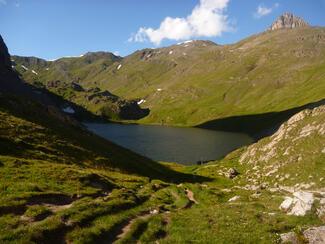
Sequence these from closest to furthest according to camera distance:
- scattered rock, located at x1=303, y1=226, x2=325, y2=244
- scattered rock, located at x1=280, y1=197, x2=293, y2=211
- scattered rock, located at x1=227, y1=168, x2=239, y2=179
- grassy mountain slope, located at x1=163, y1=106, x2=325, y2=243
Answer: scattered rock, located at x1=303, y1=226, x2=325, y2=244 < grassy mountain slope, located at x1=163, y1=106, x2=325, y2=243 < scattered rock, located at x1=280, y1=197, x2=293, y2=211 < scattered rock, located at x1=227, y1=168, x2=239, y2=179

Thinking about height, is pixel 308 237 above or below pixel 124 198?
above

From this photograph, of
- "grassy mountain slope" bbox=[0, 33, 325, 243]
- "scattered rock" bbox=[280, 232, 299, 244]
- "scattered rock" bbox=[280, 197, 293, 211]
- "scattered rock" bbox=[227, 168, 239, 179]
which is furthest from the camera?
"scattered rock" bbox=[227, 168, 239, 179]

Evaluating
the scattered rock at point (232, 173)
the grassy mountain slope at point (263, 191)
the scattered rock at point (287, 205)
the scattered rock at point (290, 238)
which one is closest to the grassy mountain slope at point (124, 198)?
the grassy mountain slope at point (263, 191)

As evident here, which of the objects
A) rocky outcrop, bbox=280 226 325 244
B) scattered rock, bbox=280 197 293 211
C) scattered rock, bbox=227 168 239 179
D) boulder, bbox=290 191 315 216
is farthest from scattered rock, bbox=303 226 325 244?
scattered rock, bbox=227 168 239 179

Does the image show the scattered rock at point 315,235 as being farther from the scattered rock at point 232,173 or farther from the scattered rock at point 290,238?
the scattered rock at point 232,173

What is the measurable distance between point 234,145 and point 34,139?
145515 millimetres

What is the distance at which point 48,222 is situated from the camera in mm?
23828

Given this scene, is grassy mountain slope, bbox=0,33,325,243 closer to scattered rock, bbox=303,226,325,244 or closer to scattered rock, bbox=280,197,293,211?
Answer: scattered rock, bbox=303,226,325,244

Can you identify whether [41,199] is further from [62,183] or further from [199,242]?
[199,242]

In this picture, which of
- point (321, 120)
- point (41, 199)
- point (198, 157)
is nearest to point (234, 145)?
point (198, 157)

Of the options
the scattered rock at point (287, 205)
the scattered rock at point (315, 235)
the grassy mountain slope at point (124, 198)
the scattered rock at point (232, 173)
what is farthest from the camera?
the scattered rock at point (232, 173)

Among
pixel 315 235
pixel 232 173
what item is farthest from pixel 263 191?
pixel 232 173

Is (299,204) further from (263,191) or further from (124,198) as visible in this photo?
(263,191)

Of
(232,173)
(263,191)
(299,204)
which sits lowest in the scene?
(232,173)
